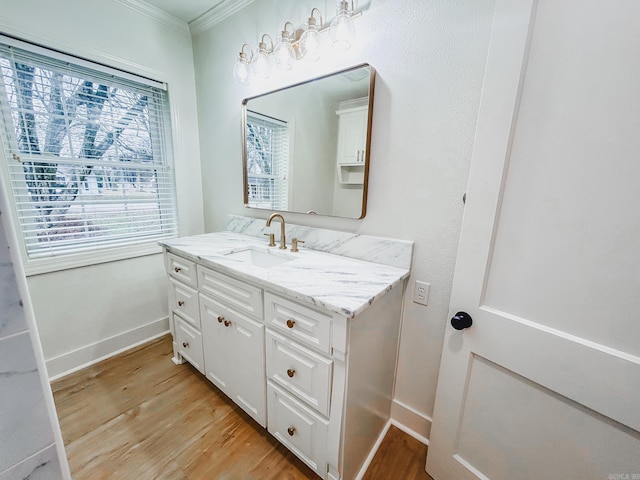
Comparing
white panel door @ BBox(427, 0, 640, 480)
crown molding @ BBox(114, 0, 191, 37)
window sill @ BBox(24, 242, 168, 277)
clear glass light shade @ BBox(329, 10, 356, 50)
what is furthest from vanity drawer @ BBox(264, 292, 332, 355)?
crown molding @ BBox(114, 0, 191, 37)

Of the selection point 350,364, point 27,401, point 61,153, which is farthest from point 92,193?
point 350,364

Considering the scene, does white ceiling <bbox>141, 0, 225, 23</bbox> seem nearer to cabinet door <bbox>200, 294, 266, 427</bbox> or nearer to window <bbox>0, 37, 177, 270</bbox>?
window <bbox>0, 37, 177, 270</bbox>

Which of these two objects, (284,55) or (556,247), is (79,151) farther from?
(556,247)

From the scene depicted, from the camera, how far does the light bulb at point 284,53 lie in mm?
1428

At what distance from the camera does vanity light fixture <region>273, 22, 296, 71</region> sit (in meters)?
1.42

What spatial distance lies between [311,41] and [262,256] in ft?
4.01

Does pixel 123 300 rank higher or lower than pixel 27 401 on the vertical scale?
lower

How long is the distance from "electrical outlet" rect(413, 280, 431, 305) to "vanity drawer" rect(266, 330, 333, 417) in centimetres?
59

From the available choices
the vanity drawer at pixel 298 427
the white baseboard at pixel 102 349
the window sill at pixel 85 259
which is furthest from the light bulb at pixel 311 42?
the white baseboard at pixel 102 349

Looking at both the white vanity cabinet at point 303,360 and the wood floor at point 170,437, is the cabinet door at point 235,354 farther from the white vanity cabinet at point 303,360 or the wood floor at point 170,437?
the wood floor at point 170,437

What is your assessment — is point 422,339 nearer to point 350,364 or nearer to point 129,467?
point 350,364

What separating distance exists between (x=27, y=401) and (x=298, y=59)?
170cm

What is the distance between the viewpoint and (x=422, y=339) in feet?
4.36

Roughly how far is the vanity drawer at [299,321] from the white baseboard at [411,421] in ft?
2.74
